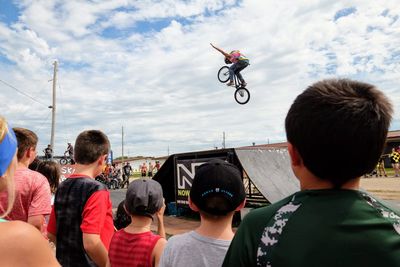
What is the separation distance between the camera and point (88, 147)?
278 centimetres

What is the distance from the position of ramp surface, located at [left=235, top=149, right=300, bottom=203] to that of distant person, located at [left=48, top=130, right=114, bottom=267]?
652 cm

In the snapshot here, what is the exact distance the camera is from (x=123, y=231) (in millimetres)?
2484

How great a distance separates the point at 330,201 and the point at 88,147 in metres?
2.08

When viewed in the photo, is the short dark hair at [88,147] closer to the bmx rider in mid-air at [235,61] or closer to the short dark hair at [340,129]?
the short dark hair at [340,129]

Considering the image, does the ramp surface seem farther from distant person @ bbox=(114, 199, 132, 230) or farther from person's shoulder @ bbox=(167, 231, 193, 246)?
person's shoulder @ bbox=(167, 231, 193, 246)

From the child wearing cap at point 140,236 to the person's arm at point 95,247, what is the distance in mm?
110

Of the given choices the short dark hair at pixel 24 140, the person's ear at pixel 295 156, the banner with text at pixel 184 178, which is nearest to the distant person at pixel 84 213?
the short dark hair at pixel 24 140

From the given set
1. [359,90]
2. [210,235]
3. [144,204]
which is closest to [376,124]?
[359,90]

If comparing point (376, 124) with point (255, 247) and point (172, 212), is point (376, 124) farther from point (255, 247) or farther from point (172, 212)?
point (172, 212)

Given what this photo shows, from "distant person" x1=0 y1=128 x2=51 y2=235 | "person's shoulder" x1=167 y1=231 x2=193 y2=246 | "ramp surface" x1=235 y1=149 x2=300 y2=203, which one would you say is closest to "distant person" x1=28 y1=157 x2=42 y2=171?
"distant person" x1=0 y1=128 x2=51 y2=235

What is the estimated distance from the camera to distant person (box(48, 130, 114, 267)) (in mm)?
2566

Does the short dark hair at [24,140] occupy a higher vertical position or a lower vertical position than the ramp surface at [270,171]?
higher

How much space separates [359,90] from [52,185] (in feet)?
14.5

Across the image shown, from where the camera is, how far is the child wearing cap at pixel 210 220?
1781mm
